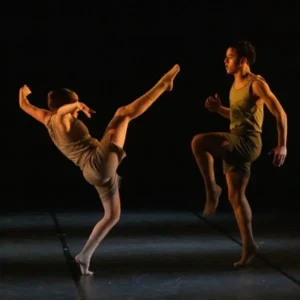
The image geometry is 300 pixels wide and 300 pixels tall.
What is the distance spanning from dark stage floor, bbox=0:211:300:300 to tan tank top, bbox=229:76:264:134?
38.4 inches

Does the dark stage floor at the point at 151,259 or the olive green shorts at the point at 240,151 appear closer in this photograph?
the dark stage floor at the point at 151,259

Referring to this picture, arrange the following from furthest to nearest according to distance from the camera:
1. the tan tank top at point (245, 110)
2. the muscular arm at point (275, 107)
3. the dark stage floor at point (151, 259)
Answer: the tan tank top at point (245, 110)
the muscular arm at point (275, 107)
the dark stage floor at point (151, 259)

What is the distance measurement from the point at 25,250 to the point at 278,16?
18.3ft

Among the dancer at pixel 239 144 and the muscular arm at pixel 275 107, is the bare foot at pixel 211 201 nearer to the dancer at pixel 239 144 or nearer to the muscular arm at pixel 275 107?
the dancer at pixel 239 144

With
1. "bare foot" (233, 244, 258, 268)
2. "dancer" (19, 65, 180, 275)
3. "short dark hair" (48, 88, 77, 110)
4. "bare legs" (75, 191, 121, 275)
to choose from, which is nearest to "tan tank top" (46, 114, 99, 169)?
"dancer" (19, 65, 180, 275)

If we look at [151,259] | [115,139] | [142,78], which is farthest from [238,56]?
[142,78]

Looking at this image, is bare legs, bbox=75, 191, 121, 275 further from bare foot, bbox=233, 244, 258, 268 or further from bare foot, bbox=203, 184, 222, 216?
bare foot, bbox=233, 244, 258, 268

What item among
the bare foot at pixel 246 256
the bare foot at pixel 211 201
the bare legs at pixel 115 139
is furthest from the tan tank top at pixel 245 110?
the bare foot at pixel 246 256

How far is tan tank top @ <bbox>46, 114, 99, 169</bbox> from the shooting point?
18.4ft

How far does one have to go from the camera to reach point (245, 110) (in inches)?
234

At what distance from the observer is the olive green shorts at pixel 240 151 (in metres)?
5.96

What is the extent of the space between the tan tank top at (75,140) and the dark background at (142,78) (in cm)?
490

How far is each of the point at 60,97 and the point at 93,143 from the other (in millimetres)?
371

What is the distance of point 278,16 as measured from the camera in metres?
11.2
